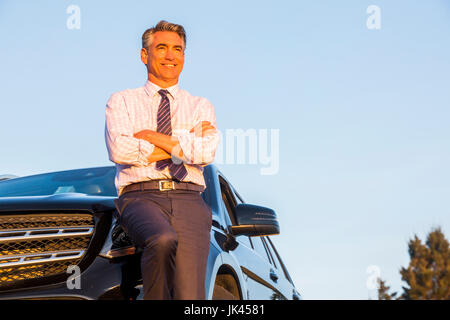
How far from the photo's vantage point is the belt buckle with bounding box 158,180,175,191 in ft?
9.69

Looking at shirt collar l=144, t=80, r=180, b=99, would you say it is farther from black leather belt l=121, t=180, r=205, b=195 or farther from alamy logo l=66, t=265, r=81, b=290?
alamy logo l=66, t=265, r=81, b=290

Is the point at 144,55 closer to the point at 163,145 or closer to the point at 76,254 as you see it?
the point at 163,145

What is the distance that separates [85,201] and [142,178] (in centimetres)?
60

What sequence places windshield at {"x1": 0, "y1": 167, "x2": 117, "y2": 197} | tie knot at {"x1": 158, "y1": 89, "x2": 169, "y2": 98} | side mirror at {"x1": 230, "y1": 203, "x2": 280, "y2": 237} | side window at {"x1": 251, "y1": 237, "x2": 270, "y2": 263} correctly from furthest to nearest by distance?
side window at {"x1": 251, "y1": 237, "x2": 270, "y2": 263} < windshield at {"x1": 0, "y1": 167, "x2": 117, "y2": 197} < side mirror at {"x1": 230, "y1": 203, "x2": 280, "y2": 237} < tie knot at {"x1": 158, "y1": 89, "x2": 169, "y2": 98}

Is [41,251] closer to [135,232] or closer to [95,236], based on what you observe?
[95,236]

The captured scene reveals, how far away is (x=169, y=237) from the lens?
266 centimetres

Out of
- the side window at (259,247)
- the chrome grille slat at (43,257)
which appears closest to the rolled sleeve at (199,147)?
the chrome grille slat at (43,257)

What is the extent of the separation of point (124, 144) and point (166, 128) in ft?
0.87

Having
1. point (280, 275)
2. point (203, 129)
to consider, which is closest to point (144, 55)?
point (203, 129)

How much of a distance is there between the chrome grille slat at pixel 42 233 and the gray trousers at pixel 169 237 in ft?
1.20

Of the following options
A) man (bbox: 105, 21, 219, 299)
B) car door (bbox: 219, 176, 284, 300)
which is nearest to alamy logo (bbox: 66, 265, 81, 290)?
man (bbox: 105, 21, 219, 299)

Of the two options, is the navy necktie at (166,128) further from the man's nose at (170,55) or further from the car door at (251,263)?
the car door at (251,263)

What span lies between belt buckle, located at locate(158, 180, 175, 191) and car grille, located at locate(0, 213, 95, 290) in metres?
0.54
